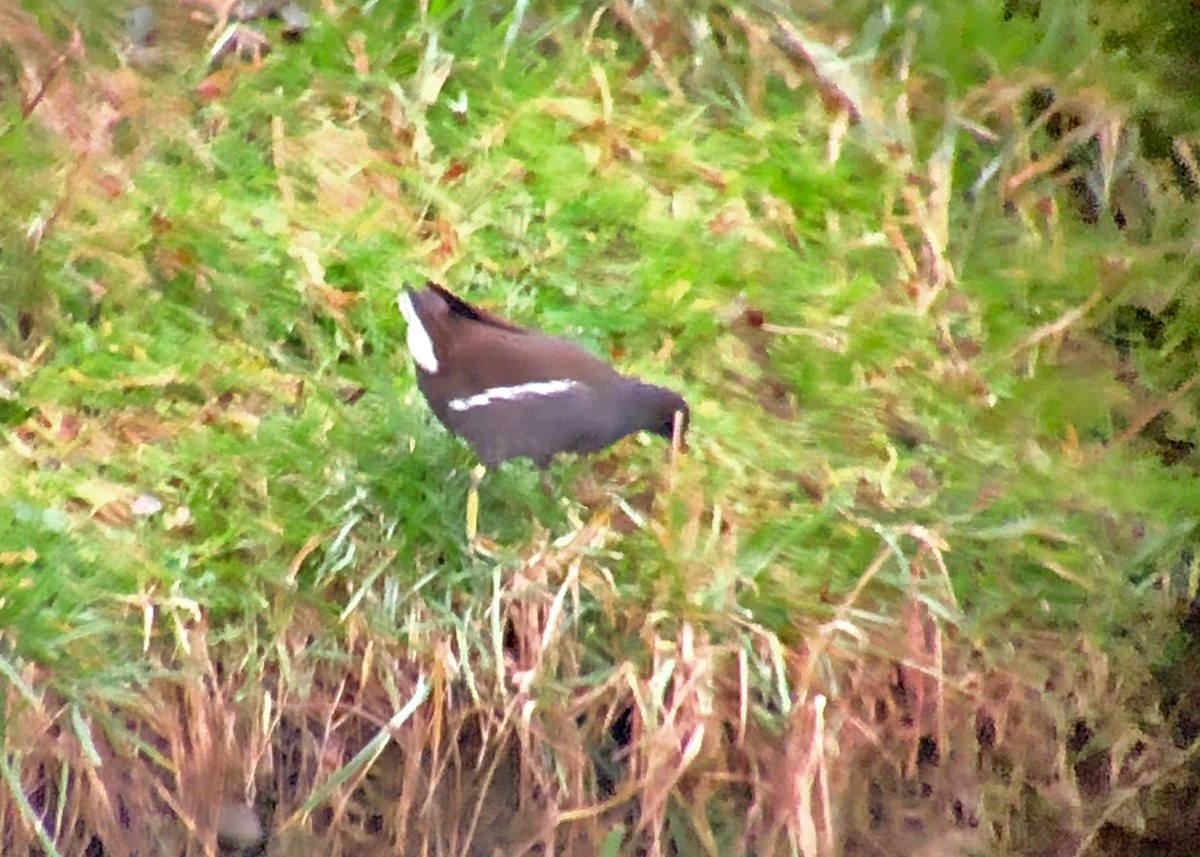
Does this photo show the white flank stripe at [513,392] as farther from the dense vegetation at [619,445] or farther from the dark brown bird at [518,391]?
the dense vegetation at [619,445]

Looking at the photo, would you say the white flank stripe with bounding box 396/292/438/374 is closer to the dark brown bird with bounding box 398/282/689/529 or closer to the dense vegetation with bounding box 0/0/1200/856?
the dark brown bird with bounding box 398/282/689/529

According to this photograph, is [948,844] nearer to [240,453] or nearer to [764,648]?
[764,648]

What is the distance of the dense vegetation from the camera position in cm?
166

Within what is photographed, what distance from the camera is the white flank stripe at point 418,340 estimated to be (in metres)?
1.79

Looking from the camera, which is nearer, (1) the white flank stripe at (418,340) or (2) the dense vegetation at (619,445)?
(2) the dense vegetation at (619,445)

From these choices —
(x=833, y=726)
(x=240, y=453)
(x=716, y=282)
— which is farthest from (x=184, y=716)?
(x=716, y=282)

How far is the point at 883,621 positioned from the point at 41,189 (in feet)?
5.37

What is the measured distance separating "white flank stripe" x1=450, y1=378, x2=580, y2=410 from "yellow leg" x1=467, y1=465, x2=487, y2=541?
135 millimetres

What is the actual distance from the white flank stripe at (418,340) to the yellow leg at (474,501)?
0.18 metres

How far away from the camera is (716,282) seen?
A: 216 centimetres

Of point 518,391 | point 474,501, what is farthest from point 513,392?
point 474,501

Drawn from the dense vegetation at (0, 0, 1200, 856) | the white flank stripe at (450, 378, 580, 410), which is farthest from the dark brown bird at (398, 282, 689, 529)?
the dense vegetation at (0, 0, 1200, 856)

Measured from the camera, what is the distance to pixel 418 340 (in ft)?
6.02

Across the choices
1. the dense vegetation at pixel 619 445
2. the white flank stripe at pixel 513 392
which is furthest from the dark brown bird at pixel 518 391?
the dense vegetation at pixel 619 445
